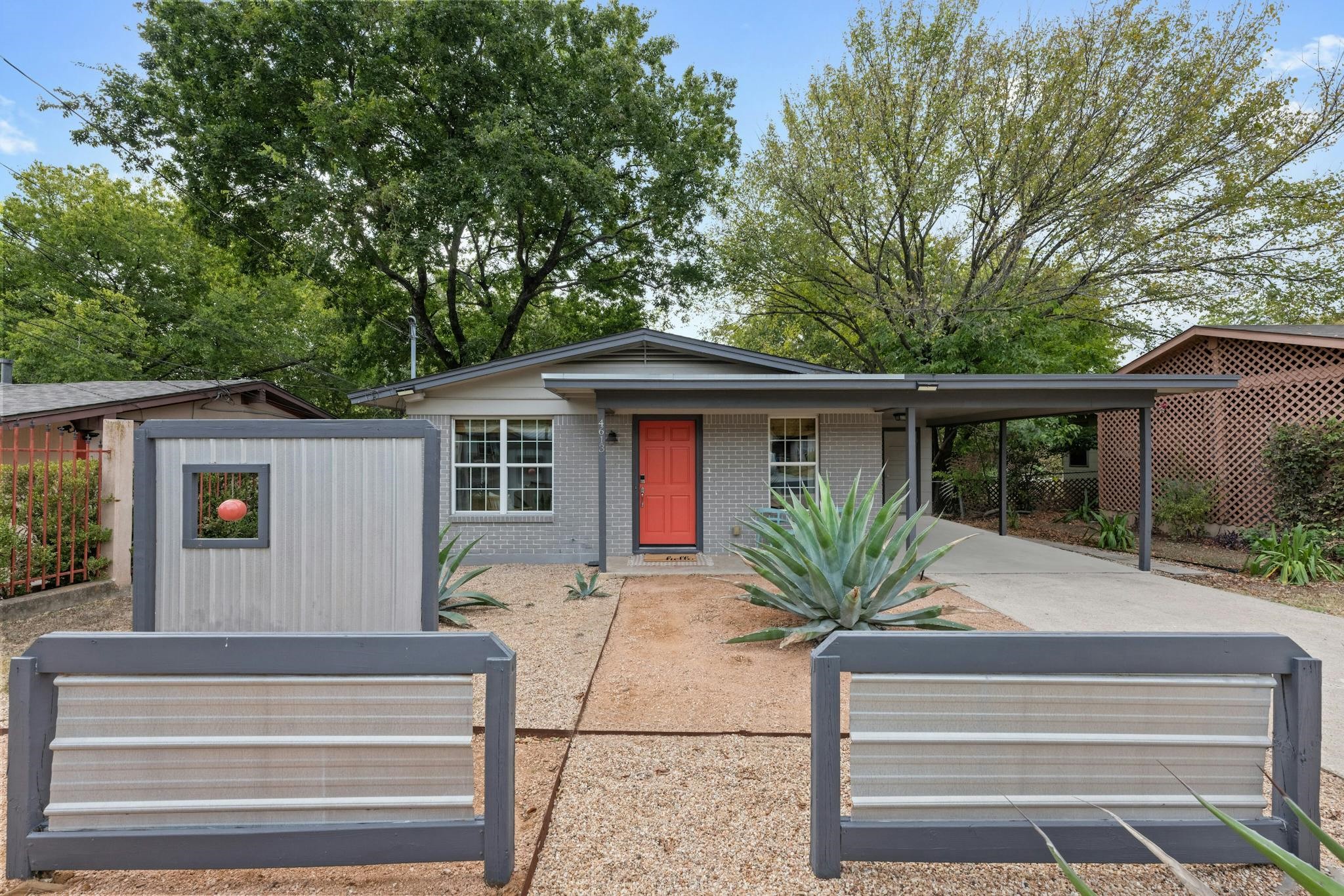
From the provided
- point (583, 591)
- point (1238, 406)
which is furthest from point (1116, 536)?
point (583, 591)

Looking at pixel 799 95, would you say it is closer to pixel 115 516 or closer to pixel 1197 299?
pixel 1197 299

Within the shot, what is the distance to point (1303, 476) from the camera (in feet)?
30.0

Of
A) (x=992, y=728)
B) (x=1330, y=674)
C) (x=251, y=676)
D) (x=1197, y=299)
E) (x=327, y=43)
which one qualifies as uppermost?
(x=327, y=43)

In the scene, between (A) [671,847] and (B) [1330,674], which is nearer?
(A) [671,847]

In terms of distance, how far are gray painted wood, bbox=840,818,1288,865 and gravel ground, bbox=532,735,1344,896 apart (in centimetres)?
17

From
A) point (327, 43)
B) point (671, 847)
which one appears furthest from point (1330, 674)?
point (327, 43)

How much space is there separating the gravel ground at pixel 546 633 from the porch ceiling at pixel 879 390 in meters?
2.54

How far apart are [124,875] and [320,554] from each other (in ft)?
4.77

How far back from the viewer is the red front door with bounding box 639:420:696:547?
9.56m

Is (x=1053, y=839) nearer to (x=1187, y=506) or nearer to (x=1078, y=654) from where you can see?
(x=1078, y=654)

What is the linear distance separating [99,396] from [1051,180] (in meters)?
18.4

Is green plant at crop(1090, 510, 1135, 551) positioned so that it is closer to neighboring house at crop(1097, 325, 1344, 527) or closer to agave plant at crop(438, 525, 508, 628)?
neighboring house at crop(1097, 325, 1344, 527)

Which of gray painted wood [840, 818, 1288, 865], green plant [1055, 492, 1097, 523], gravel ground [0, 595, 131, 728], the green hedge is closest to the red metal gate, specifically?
the green hedge

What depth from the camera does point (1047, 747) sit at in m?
2.11
